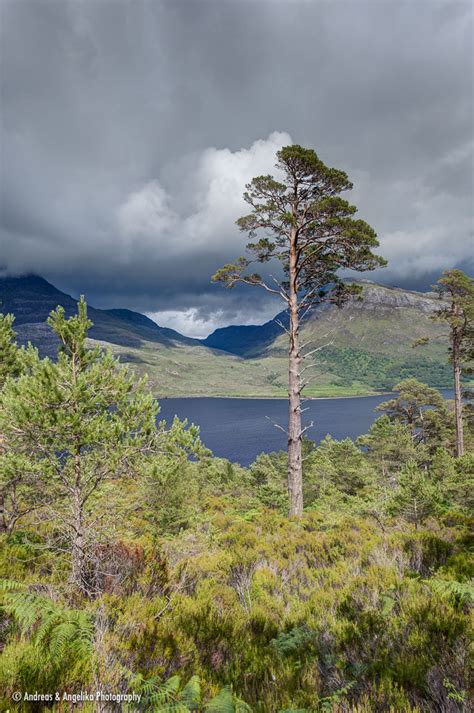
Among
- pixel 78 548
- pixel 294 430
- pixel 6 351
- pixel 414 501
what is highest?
pixel 6 351

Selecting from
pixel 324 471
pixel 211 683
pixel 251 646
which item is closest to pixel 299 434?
pixel 251 646

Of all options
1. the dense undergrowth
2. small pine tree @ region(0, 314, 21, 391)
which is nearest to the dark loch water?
small pine tree @ region(0, 314, 21, 391)

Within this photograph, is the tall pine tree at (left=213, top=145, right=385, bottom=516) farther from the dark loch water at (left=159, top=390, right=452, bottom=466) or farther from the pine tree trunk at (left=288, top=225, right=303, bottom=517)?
the dark loch water at (left=159, top=390, right=452, bottom=466)

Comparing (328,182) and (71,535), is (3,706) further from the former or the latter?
(328,182)

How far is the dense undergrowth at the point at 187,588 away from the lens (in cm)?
278

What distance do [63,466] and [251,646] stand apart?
480cm

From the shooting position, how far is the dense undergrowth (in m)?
2.78

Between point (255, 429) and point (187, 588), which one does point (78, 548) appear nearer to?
point (187, 588)

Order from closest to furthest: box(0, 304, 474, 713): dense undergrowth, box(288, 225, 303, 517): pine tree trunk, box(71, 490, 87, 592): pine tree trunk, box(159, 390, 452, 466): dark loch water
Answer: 1. box(0, 304, 474, 713): dense undergrowth
2. box(71, 490, 87, 592): pine tree trunk
3. box(288, 225, 303, 517): pine tree trunk
4. box(159, 390, 452, 466): dark loch water

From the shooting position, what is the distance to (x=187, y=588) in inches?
220

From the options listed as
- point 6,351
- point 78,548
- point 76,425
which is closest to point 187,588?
point 78,548

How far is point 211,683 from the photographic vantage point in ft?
10.0

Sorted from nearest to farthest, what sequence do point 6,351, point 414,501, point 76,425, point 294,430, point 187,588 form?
point 187,588 < point 76,425 < point 414,501 < point 294,430 < point 6,351

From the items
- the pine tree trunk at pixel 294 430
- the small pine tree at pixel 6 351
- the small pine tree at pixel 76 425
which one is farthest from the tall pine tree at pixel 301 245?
the small pine tree at pixel 6 351
